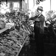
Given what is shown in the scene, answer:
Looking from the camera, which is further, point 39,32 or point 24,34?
point 24,34

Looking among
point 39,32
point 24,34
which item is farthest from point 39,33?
point 24,34

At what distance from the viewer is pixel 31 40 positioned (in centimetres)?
418

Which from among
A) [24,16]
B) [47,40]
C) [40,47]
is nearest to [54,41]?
[47,40]

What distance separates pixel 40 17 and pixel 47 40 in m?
1.19

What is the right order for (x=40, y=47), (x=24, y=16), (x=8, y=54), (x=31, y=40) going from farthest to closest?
1. (x=24, y=16)
2. (x=31, y=40)
3. (x=40, y=47)
4. (x=8, y=54)

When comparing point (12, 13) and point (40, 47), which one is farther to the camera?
point (12, 13)

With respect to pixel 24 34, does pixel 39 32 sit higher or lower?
higher

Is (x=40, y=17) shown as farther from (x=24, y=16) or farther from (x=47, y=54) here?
(x=24, y=16)

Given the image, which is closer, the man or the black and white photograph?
the black and white photograph

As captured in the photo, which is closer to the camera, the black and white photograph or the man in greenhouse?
the black and white photograph

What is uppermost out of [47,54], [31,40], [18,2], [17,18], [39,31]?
[18,2]

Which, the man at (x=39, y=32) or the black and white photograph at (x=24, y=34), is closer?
the black and white photograph at (x=24, y=34)

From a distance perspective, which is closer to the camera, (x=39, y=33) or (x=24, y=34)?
(x=39, y=33)

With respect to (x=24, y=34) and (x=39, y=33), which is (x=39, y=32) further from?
(x=24, y=34)
